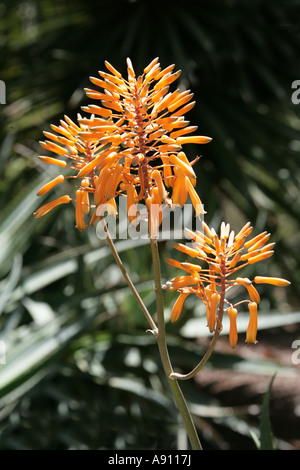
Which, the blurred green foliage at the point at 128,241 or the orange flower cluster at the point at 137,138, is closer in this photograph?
the orange flower cluster at the point at 137,138

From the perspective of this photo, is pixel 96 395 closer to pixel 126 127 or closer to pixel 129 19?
pixel 126 127

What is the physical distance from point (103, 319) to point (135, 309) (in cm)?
8

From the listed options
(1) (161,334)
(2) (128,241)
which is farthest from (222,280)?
(2) (128,241)

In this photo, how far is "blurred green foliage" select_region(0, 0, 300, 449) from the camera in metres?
1.21

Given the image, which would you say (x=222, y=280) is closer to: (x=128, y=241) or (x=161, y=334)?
(x=161, y=334)

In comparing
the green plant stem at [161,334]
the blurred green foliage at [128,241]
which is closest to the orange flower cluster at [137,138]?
the green plant stem at [161,334]

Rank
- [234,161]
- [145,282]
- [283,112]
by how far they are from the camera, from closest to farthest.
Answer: [145,282]
[234,161]
[283,112]

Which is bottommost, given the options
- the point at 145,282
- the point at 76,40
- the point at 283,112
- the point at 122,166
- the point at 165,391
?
the point at 165,391

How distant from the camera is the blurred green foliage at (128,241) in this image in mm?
1207

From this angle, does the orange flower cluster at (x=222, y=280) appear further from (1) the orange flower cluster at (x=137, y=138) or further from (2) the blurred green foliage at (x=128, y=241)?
(2) the blurred green foliage at (x=128, y=241)

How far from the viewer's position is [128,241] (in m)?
1.44

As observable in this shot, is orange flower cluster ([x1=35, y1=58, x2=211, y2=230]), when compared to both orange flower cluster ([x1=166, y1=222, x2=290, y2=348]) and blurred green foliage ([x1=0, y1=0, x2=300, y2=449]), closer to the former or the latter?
orange flower cluster ([x1=166, y1=222, x2=290, y2=348])

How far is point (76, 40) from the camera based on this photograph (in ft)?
6.73
